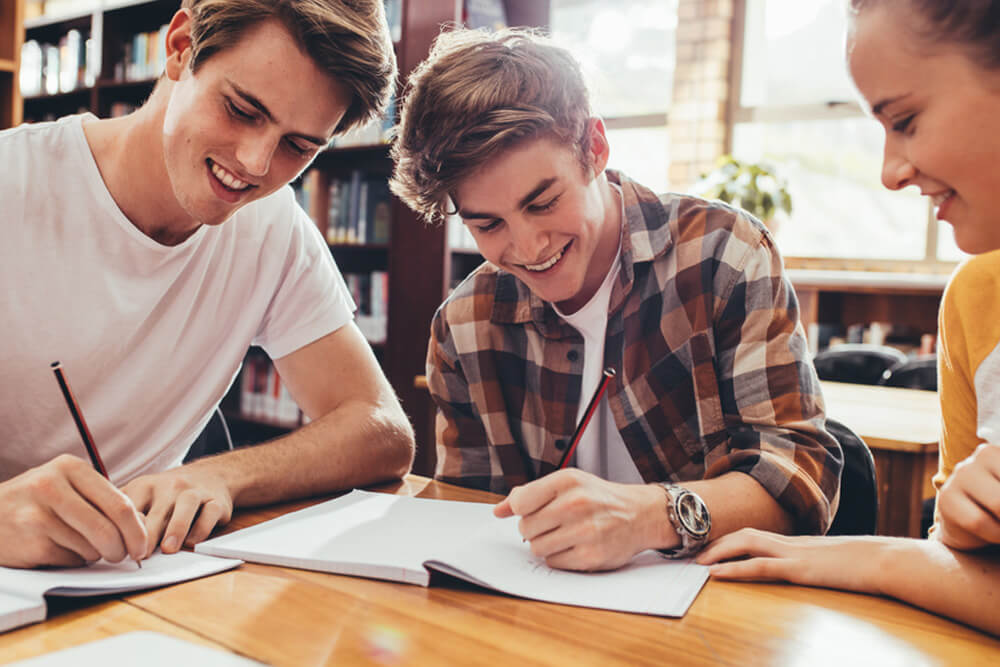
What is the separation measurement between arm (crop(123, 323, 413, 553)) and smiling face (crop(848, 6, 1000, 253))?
2.63ft

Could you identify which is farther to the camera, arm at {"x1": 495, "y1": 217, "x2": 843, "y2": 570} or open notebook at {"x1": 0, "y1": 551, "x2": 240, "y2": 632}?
arm at {"x1": 495, "y1": 217, "x2": 843, "y2": 570}

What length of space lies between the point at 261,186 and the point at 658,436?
2.43 feet

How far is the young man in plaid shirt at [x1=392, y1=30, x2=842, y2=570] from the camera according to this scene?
1.13 meters

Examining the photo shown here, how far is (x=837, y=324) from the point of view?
4.55 metres

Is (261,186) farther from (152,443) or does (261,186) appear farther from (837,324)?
(837,324)

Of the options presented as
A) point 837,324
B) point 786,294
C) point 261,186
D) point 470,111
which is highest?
point 470,111

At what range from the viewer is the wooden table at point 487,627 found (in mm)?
651

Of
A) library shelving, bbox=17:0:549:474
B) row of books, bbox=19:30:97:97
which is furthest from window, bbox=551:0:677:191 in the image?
row of books, bbox=19:30:97:97

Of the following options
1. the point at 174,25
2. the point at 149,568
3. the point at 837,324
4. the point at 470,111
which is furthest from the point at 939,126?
the point at 837,324

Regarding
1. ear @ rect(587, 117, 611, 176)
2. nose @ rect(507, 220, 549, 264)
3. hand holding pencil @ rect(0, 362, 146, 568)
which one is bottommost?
hand holding pencil @ rect(0, 362, 146, 568)

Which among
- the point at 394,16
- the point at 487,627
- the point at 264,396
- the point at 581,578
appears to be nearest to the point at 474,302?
the point at 581,578

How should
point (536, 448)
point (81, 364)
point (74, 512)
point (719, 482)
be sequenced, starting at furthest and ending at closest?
point (536, 448), point (81, 364), point (719, 482), point (74, 512)

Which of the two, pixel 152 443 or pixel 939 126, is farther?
pixel 152 443

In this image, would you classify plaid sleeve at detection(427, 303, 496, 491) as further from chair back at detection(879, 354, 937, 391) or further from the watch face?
chair back at detection(879, 354, 937, 391)
